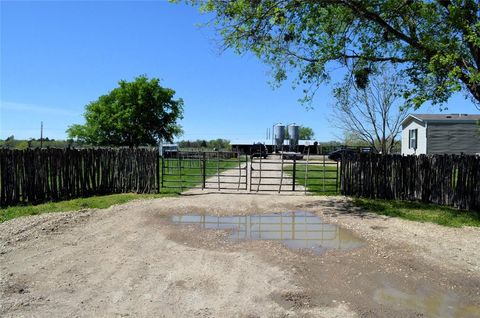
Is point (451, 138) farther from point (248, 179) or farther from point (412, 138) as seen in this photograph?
point (248, 179)

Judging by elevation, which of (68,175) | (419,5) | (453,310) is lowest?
(453,310)

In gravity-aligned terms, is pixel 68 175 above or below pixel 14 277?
above

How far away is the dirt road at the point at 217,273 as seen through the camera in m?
5.07

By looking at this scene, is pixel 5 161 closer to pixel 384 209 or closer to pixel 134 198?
pixel 134 198

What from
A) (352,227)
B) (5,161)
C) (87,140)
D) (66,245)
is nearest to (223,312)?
(66,245)

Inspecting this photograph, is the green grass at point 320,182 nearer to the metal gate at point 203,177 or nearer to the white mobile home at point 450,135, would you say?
the metal gate at point 203,177

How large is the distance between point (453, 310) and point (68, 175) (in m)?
12.1

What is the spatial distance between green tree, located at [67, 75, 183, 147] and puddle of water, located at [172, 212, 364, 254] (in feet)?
150

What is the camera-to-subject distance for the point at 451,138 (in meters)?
29.1

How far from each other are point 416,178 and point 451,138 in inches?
697

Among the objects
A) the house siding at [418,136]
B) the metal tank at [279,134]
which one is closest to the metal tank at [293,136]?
the metal tank at [279,134]

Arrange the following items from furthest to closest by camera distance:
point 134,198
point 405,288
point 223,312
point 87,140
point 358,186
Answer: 1. point 87,140
2. point 358,186
3. point 134,198
4. point 405,288
5. point 223,312

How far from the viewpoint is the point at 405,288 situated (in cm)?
584

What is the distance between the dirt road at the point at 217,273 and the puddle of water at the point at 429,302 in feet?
0.05
